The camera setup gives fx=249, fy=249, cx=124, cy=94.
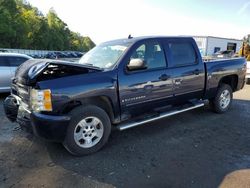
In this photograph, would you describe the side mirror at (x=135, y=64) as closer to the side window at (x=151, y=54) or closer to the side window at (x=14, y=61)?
the side window at (x=151, y=54)

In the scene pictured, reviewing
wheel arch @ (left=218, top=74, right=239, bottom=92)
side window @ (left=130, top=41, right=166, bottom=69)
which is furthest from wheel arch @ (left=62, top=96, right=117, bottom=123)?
wheel arch @ (left=218, top=74, right=239, bottom=92)

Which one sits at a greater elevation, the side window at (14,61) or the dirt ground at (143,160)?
the side window at (14,61)

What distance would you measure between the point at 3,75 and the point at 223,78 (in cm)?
687

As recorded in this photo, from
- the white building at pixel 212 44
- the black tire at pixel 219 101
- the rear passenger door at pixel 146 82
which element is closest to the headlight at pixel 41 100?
the rear passenger door at pixel 146 82

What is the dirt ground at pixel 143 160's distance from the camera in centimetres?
335

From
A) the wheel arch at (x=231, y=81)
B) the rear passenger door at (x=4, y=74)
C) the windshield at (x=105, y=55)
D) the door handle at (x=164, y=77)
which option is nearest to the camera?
the windshield at (x=105, y=55)

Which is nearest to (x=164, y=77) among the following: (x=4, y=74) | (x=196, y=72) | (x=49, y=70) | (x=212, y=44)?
(x=196, y=72)

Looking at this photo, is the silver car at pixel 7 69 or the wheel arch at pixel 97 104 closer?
the wheel arch at pixel 97 104

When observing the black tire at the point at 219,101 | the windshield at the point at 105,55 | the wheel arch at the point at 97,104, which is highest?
the windshield at the point at 105,55

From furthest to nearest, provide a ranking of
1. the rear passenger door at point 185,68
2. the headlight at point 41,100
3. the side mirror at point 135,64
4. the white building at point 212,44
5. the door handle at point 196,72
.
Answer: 1. the white building at point 212,44
2. the door handle at point 196,72
3. the rear passenger door at point 185,68
4. the side mirror at point 135,64
5. the headlight at point 41,100

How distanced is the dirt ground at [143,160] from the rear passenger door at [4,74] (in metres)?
3.28

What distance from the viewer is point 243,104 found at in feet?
25.1

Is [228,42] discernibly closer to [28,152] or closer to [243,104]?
[243,104]

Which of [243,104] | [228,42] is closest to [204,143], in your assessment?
[243,104]
